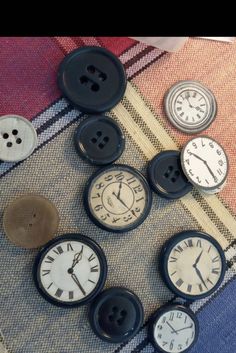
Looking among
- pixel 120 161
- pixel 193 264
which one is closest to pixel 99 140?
pixel 120 161

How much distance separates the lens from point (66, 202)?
0.83m

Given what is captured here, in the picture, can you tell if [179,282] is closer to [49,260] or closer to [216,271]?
[216,271]

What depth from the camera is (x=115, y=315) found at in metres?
0.80

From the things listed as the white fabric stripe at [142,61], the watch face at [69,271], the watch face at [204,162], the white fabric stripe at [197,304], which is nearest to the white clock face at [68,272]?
the watch face at [69,271]

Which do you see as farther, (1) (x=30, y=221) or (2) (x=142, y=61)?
(2) (x=142, y=61)

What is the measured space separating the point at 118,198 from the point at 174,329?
0.95 ft

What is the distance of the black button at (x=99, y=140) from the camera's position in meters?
0.81

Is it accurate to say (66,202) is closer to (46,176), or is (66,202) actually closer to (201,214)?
(46,176)

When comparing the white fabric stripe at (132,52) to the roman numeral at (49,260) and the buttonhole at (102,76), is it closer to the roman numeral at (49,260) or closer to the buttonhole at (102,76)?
the buttonhole at (102,76)

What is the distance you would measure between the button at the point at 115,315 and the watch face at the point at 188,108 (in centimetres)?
38

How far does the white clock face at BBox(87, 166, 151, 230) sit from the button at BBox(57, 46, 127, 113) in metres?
0.14

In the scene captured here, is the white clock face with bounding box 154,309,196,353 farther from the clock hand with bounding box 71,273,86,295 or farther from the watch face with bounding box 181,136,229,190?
the watch face with bounding box 181,136,229,190

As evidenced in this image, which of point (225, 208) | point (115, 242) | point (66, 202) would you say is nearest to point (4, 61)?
point (66, 202)
